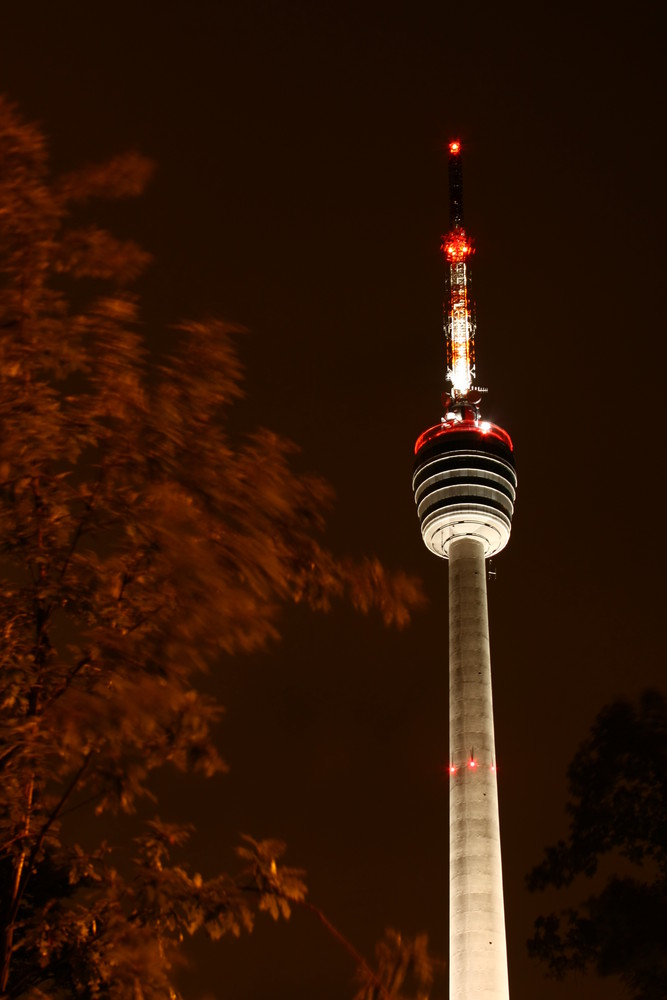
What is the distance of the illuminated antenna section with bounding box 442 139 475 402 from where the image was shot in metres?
101

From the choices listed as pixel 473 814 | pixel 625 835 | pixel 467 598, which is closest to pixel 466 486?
pixel 467 598

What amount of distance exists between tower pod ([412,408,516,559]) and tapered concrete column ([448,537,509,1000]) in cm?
530

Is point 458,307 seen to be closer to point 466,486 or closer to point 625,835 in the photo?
point 466,486

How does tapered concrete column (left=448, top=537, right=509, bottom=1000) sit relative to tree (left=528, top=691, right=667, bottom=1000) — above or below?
above

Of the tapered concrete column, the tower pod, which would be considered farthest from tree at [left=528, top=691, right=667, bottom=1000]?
the tower pod


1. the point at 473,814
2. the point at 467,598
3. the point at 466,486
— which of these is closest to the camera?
the point at 473,814

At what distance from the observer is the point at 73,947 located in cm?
1038

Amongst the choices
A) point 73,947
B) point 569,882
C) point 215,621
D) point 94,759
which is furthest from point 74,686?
point 569,882

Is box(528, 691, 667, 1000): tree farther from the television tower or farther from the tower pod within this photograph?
the tower pod

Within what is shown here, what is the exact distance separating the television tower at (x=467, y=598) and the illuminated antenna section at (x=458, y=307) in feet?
0.29

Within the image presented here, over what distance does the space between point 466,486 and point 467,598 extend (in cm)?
1015

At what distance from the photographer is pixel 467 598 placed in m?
85.4

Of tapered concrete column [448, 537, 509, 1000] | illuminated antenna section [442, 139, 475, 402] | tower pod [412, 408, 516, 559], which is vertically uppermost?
illuminated antenna section [442, 139, 475, 402]

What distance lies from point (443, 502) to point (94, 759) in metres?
81.9
